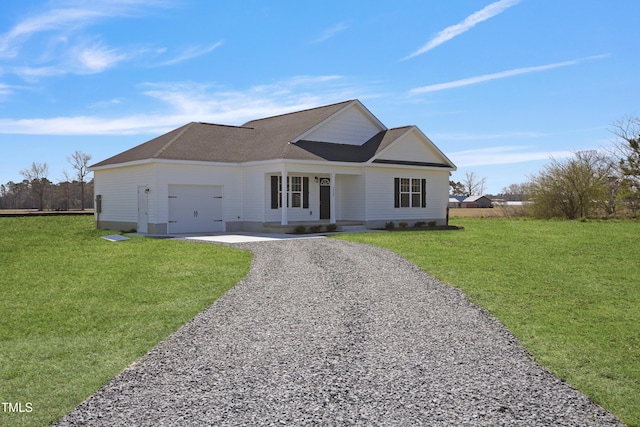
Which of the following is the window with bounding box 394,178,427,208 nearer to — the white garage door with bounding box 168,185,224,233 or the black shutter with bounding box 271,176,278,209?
the black shutter with bounding box 271,176,278,209

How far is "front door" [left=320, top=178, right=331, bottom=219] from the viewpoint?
2561 centimetres

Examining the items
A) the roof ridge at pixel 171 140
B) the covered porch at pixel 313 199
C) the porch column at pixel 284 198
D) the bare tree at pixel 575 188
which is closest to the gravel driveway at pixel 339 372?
the porch column at pixel 284 198

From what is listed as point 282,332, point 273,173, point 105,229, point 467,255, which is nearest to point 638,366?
point 282,332

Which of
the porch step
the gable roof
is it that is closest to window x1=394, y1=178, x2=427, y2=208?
the gable roof

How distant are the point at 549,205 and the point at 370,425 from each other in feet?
116

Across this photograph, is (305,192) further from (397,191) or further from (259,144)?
(397,191)

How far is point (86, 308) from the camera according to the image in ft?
29.5

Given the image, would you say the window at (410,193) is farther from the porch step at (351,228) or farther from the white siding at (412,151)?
the porch step at (351,228)

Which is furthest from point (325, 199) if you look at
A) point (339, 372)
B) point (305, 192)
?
point (339, 372)

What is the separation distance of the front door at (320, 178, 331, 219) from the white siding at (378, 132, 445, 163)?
2.85 metres

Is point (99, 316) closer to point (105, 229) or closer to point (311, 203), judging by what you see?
point (311, 203)

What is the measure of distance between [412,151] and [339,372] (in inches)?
887

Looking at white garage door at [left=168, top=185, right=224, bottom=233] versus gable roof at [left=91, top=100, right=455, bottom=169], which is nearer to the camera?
white garage door at [left=168, top=185, right=224, bottom=233]

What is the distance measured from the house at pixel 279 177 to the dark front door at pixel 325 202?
5 cm
